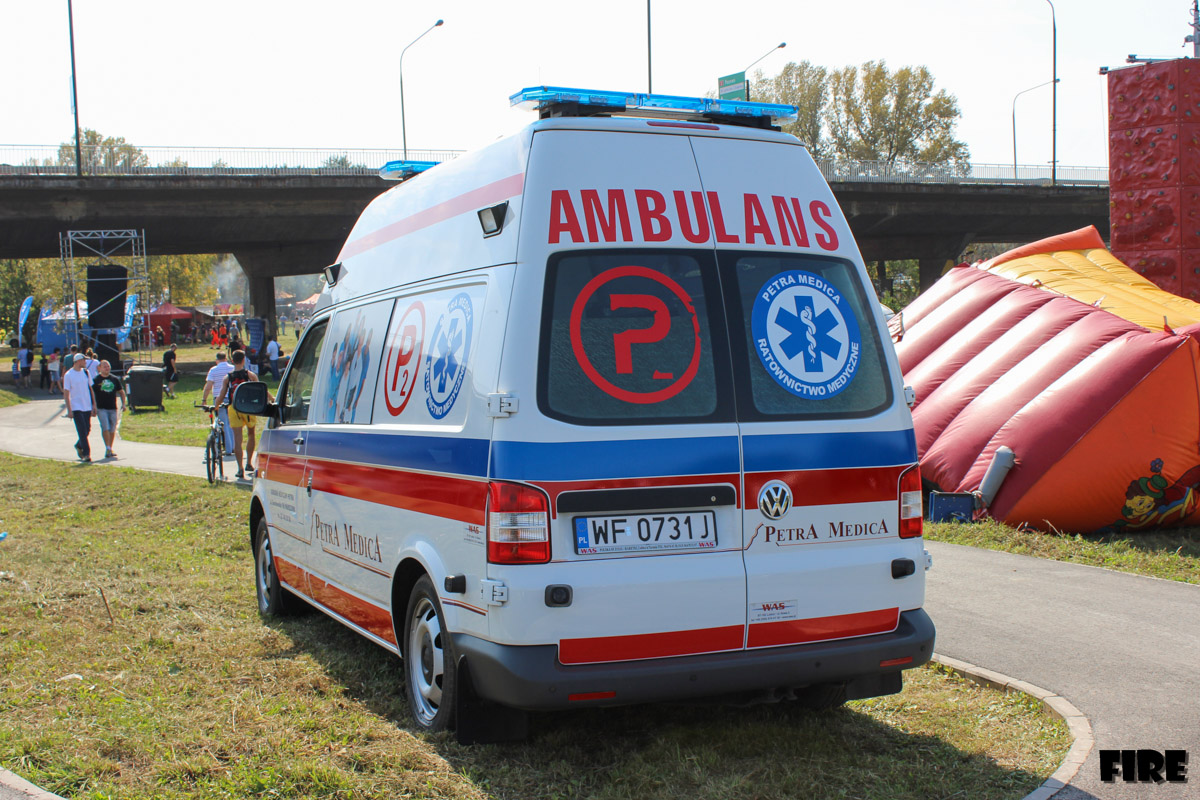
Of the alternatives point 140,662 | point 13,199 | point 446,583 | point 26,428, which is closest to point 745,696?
point 446,583

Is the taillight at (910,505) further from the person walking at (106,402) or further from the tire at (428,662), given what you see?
the person walking at (106,402)

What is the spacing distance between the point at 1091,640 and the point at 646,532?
358 cm

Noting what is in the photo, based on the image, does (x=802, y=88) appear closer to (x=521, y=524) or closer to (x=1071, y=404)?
(x=1071, y=404)

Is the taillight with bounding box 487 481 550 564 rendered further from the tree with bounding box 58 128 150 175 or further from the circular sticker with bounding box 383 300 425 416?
the tree with bounding box 58 128 150 175

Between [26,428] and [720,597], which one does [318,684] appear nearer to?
[720,597]

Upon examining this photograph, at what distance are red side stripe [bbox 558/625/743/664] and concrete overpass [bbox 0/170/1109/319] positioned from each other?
3684 cm

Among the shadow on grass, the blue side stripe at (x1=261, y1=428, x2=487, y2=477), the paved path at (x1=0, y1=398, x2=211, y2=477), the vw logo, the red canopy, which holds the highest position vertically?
the red canopy

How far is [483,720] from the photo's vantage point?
4.73 meters

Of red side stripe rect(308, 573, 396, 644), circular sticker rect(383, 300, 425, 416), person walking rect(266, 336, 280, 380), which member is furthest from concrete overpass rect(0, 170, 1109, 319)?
circular sticker rect(383, 300, 425, 416)

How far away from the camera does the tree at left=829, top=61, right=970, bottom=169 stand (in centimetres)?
9038

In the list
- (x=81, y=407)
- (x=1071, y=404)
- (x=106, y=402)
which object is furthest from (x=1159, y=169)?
(x=81, y=407)

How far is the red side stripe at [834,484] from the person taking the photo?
4.55 metres

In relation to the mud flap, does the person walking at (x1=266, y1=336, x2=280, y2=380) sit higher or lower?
higher

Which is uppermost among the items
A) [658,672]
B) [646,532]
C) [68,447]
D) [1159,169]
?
[1159,169]
